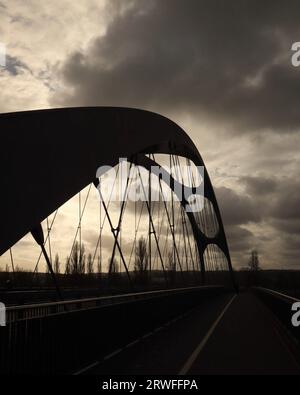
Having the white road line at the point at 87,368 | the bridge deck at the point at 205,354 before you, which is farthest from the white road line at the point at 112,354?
the white road line at the point at 87,368

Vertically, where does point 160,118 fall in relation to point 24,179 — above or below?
above

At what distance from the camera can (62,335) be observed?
7.87 m

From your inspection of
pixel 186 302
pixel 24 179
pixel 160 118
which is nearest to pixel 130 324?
pixel 24 179

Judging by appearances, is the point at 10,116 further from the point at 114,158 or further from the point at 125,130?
the point at 125,130

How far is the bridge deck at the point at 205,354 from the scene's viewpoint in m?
8.17

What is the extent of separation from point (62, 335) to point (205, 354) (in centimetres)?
308

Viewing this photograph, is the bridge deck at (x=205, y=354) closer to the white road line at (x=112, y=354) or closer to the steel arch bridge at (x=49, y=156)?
the white road line at (x=112, y=354)

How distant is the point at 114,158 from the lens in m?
16.2

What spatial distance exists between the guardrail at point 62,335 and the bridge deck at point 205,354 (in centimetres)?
28

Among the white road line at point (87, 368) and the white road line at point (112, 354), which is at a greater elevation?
the white road line at point (112, 354)
